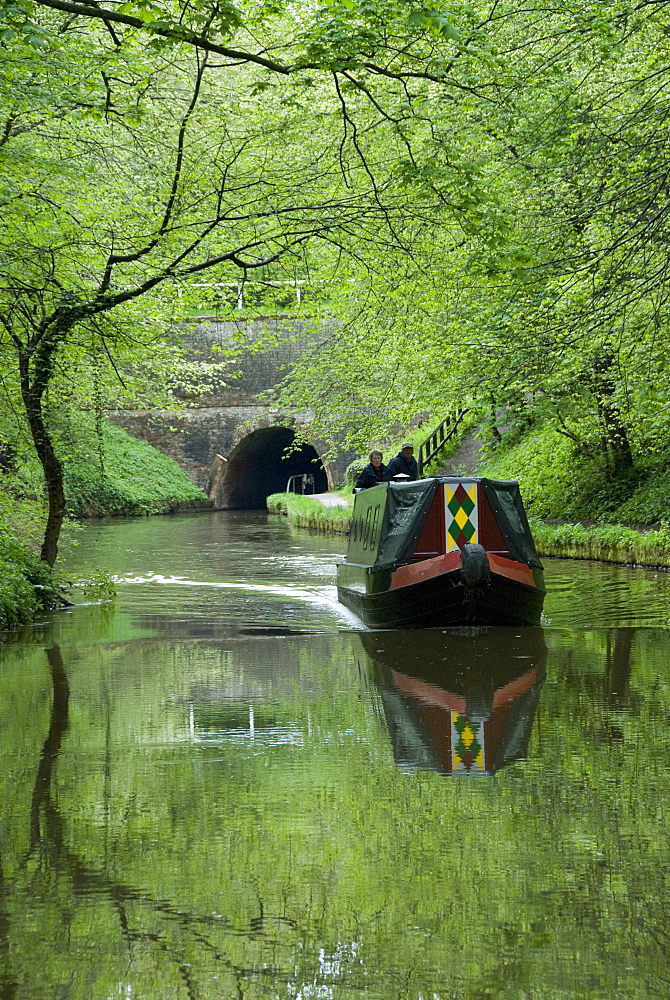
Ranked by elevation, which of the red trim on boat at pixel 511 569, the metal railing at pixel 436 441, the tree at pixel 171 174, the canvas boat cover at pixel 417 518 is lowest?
the red trim on boat at pixel 511 569

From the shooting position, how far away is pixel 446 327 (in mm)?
14906

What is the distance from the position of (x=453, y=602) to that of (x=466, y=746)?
14.6 feet

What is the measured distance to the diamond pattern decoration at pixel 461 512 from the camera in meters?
10.6

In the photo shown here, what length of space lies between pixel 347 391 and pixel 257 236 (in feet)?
35.1

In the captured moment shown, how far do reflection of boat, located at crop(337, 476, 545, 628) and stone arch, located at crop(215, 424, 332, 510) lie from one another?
961 inches

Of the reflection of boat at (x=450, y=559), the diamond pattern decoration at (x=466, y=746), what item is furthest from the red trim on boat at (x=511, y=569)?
the diamond pattern decoration at (x=466, y=746)

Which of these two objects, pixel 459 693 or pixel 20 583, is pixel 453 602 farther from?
pixel 20 583

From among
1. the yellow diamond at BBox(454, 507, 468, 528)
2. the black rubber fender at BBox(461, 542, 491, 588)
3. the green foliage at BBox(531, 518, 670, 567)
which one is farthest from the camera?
the green foliage at BBox(531, 518, 670, 567)

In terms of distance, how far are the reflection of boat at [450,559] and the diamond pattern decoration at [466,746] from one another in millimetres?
3525

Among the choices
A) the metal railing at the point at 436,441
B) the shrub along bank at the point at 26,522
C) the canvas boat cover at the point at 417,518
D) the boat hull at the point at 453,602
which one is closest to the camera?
the boat hull at the point at 453,602

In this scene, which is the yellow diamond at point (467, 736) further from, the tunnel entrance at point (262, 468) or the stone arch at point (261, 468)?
the tunnel entrance at point (262, 468)

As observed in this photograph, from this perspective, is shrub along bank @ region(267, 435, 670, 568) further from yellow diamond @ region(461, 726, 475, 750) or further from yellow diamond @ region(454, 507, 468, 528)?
yellow diamond @ region(461, 726, 475, 750)

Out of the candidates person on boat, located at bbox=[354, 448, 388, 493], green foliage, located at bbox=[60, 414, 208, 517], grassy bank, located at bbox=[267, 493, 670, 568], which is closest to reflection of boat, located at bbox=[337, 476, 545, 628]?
person on boat, located at bbox=[354, 448, 388, 493]

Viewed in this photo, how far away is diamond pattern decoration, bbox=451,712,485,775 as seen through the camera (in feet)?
16.9
